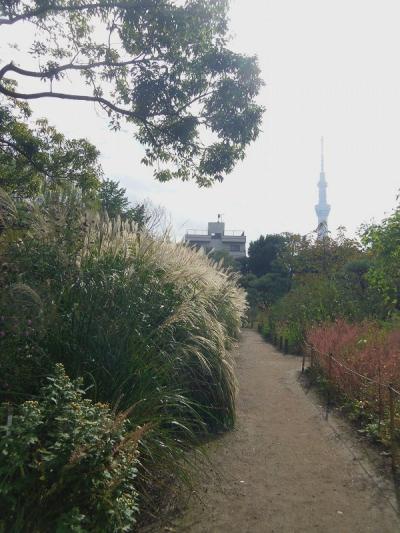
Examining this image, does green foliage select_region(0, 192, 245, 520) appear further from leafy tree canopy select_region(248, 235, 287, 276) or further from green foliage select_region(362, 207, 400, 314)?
leafy tree canopy select_region(248, 235, 287, 276)

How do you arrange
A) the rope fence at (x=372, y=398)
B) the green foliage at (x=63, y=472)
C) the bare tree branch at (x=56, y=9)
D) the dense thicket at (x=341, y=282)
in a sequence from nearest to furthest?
1. the green foliage at (x=63, y=472)
2. the rope fence at (x=372, y=398)
3. the bare tree branch at (x=56, y=9)
4. the dense thicket at (x=341, y=282)

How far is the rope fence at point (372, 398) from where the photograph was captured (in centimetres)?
490

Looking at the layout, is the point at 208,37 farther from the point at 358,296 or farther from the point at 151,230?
the point at 358,296

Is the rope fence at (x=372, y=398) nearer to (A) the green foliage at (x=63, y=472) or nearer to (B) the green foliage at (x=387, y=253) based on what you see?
(B) the green foliage at (x=387, y=253)

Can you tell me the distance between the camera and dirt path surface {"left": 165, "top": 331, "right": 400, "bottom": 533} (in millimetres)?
3590

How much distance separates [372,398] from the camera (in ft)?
20.4

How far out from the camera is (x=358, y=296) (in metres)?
15.7

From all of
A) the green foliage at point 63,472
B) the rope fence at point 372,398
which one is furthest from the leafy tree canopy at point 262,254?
the green foliage at point 63,472

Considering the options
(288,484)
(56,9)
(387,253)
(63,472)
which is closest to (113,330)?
(63,472)

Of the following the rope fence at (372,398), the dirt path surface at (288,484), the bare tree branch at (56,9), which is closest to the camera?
the dirt path surface at (288,484)

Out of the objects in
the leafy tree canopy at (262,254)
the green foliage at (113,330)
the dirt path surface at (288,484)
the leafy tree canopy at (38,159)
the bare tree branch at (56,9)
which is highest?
the leafy tree canopy at (262,254)

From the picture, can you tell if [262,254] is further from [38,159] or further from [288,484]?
[288,484]

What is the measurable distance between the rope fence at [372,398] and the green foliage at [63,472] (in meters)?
2.91

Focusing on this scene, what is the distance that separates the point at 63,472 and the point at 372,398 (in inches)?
181
